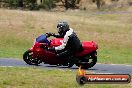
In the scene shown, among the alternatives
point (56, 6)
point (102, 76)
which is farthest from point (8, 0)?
point (102, 76)

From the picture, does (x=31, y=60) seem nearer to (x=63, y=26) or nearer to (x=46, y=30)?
(x=63, y=26)

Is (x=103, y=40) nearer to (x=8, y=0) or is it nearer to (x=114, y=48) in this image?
(x=114, y=48)

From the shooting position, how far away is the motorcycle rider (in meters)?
17.3

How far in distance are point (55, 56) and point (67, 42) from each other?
0.91m

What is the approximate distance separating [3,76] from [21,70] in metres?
1.98

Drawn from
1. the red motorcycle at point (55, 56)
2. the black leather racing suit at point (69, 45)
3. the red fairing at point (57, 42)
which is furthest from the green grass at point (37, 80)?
the red fairing at point (57, 42)

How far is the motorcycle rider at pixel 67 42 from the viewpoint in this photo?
17297 millimetres

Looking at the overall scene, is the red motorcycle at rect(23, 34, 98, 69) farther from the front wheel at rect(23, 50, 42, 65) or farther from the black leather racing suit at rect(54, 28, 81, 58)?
the black leather racing suit at rect(54, 28, 81, 58)

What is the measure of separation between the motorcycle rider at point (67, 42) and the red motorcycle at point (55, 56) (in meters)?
0.18

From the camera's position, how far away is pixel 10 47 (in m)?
30.0

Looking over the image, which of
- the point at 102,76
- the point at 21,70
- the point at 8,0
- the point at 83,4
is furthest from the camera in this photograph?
the point at 83,4

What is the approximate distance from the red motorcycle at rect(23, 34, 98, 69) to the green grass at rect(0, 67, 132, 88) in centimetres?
286

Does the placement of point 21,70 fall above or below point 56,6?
above

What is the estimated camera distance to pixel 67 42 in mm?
17500
